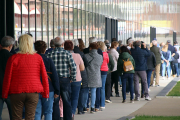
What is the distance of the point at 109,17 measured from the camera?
29188 millimetres

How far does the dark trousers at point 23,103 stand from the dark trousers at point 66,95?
2110mm

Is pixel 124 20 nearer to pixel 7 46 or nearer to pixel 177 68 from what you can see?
pixel 177 68

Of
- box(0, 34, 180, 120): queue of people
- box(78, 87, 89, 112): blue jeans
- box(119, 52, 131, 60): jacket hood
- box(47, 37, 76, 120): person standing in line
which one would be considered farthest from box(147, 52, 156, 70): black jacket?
box(47, 37, 76, 120): person standing in line

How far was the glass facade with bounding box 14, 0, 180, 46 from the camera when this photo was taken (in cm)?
1453

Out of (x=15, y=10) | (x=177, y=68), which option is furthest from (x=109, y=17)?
(x=15, y=10)

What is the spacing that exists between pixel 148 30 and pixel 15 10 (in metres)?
35.3

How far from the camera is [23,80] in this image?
630 cm

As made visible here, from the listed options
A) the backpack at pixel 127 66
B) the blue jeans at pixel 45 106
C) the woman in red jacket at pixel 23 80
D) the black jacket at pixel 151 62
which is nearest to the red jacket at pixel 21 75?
the woman in red jacket at pixel 23 80

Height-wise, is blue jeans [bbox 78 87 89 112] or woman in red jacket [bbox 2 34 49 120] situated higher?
woman in red jacket [bbox 2 34 49 120]

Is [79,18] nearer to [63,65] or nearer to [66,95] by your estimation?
[66,95]

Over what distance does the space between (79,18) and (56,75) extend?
46.4 feet

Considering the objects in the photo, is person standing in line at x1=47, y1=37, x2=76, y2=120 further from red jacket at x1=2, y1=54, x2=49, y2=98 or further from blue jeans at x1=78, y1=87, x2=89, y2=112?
blue jeans at x1=78, y1=87, x2=89, y2=112

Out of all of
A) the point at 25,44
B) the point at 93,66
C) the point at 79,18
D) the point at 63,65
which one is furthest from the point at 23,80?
the point at 79,18

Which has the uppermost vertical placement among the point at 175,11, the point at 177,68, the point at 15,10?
the point at 175,11
